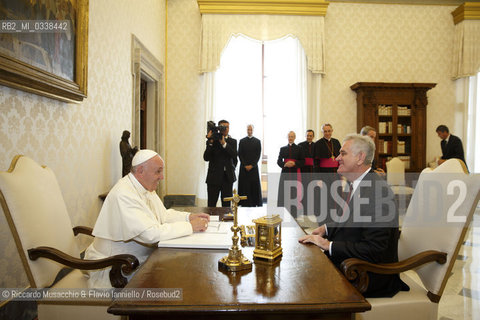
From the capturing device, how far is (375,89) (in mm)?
7508

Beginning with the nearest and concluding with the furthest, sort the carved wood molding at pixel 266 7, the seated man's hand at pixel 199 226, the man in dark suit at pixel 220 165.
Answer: the seated man's hand at pixel 199 226
the man in dark suit at pixel 220 165
the carved wood molding at pixel 266 7

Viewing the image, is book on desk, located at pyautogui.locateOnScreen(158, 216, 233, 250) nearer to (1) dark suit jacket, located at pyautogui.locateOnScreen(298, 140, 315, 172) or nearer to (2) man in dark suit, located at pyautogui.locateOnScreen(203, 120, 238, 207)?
(2) man in dark suit, located at pyautogui.locateOnScreen(203, 120, 238, 207)

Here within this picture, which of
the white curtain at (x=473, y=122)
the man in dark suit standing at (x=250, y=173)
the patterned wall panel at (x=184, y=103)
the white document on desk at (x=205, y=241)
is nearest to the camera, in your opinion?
the white document on desk at (x=205, y=241)

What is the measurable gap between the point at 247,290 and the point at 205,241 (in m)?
0.64

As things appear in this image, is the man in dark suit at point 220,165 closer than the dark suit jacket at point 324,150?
Yes

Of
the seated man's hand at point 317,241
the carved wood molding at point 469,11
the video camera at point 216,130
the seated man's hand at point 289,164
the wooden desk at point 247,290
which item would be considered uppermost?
the carved wood molding at point 469,11

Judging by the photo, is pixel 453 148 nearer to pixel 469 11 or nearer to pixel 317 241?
pixel 469 11

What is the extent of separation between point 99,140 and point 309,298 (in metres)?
3.45

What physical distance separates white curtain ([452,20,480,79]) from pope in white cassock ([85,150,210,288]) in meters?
7.88

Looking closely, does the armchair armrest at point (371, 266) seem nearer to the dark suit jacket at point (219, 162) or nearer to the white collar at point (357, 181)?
the white collar at point (357, 181)

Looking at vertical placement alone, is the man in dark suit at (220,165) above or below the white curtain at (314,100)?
below

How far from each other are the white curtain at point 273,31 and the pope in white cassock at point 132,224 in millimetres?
5551

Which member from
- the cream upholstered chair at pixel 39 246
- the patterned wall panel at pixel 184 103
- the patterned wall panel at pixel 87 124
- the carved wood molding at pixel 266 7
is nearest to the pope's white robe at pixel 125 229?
the cream upholstered chair at pixel 39 246

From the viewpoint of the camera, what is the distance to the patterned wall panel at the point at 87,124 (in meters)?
2.50
